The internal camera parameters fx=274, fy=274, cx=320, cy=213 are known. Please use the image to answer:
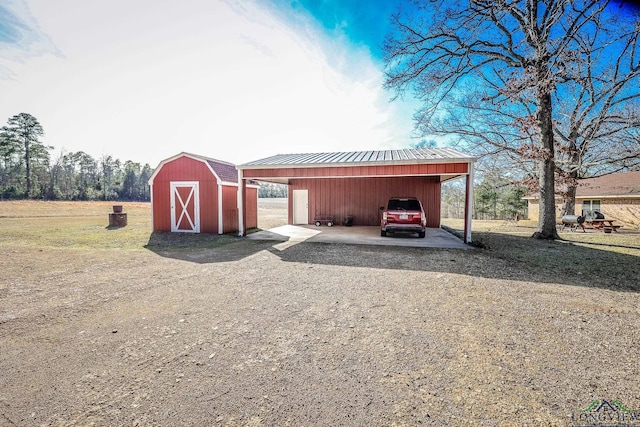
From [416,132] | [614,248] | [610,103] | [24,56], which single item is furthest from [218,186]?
[610,103]

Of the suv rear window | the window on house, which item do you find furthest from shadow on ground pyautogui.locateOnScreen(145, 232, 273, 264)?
the window on house

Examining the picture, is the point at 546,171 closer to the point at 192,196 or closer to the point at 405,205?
the point at 405,205

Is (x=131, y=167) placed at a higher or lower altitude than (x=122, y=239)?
higher

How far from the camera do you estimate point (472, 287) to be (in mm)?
5160

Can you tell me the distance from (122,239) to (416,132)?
14.6 metres

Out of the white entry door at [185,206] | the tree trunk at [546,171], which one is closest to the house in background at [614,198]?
the tree trunk at [546,171]

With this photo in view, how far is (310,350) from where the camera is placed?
2979 millimetres

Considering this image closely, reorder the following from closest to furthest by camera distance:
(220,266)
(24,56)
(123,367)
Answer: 1. (123,367)
2. (220,266)
3. (24,56)

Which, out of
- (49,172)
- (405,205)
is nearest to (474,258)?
(405,205)

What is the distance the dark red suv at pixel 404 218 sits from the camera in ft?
35.2

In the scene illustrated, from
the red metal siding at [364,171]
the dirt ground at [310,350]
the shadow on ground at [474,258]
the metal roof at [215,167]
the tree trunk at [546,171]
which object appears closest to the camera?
the dirt ground at [310,350]

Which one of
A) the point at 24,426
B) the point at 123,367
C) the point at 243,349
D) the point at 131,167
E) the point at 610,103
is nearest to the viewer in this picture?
the point at 24,426

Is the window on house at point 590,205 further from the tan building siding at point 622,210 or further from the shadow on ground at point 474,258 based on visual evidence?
the shadow on ground at point 474,258

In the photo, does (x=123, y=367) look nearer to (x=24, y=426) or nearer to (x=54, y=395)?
(x=54, y=395)
